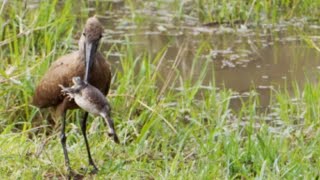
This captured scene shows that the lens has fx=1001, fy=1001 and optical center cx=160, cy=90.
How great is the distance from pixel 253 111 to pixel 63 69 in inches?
61.9

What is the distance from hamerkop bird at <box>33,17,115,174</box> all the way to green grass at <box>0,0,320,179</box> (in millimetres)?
243

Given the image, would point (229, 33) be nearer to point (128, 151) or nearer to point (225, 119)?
point (225, 119)

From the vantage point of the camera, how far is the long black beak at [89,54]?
5.19 metres

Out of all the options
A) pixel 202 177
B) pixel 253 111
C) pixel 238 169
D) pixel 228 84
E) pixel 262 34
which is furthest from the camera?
pixel 262 34

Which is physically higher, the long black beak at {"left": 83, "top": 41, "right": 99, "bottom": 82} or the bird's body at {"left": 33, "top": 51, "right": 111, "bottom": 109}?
the long black beak at {"left": 83, "top": 41, "right": 99, "bottom": 82}

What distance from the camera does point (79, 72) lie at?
17.6 ft

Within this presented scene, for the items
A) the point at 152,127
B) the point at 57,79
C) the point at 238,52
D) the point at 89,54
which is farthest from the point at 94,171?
the point at 238,52

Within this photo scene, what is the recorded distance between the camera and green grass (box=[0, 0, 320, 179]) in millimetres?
5605

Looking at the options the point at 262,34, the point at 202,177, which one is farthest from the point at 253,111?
the point at 262,34

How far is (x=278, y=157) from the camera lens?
575 centimetres

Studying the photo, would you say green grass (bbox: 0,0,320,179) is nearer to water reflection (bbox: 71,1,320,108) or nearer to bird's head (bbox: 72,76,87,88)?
water reflection (bbox: 71,1,320,108)

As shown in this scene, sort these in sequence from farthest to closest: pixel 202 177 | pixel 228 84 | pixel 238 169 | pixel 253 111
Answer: pixel 228 84
pixel 253 111
pixel 238 169
pixel 202 177

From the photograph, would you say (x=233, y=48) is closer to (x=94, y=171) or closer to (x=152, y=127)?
(x=152, y=127)

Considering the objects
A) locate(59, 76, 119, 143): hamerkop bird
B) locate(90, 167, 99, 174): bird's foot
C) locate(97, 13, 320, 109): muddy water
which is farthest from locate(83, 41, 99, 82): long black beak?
locate(97, 13, 320, 109): muddy water
